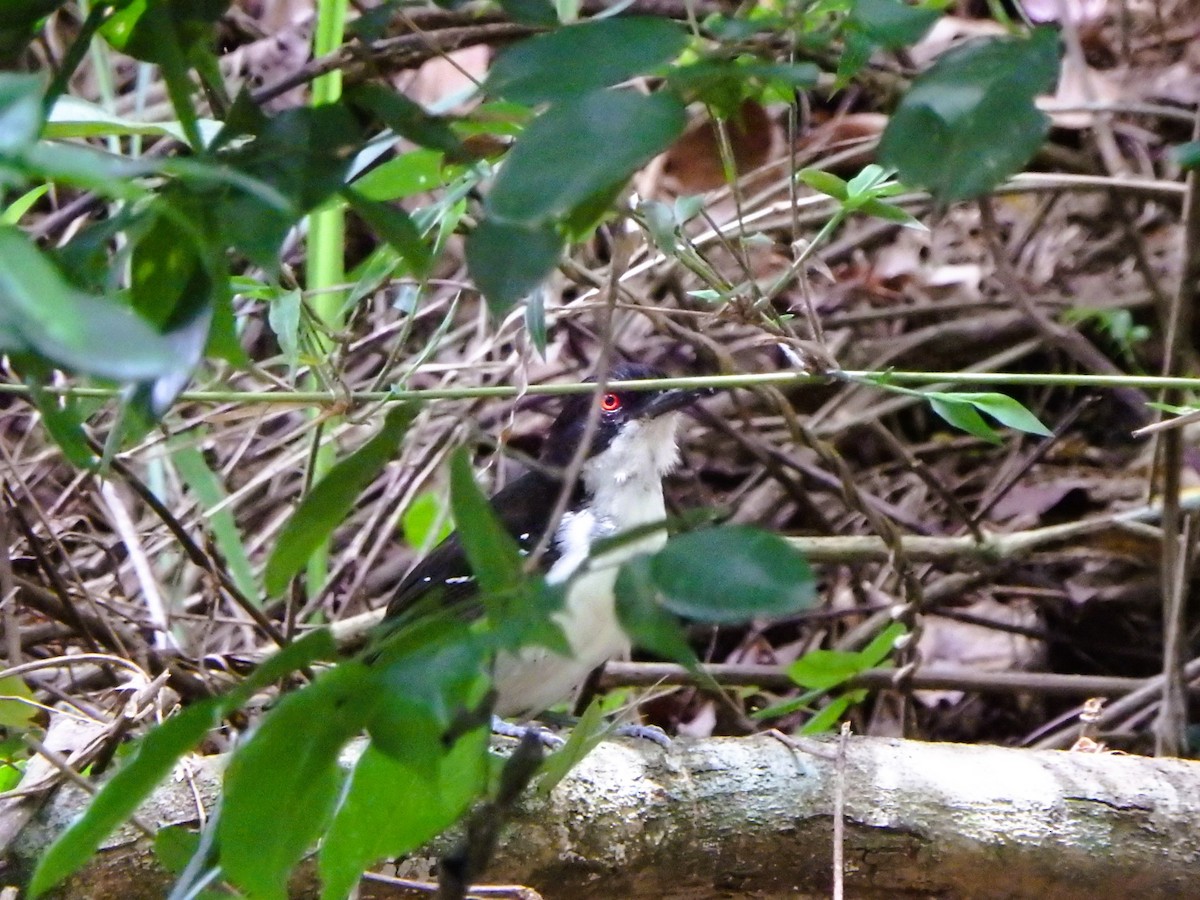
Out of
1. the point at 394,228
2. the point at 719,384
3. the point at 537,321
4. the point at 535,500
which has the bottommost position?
the point at 535,500

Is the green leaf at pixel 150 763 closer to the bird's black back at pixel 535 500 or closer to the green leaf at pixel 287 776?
the green leaf at pixel 287 776

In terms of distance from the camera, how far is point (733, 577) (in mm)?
816

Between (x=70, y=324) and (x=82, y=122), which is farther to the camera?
(x=82, y=122)

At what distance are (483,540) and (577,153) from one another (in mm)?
277

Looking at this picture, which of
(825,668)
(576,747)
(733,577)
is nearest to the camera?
(733,577)

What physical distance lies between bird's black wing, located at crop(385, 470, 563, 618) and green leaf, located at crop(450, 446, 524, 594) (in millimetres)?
2204

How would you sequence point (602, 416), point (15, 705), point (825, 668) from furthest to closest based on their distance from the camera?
point (602, 416)
point (825, 668)
point (15, 705)

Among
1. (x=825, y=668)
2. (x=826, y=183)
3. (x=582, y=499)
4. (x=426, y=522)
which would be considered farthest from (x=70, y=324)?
(x=426, y=522)

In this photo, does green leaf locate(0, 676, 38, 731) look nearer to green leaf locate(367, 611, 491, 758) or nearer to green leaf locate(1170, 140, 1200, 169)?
green leaf locate(367, 611, 491, 758)

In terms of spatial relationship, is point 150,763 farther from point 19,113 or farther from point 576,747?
point 576,747

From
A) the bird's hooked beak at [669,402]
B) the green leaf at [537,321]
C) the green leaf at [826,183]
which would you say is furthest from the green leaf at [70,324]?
the bird's hooked beak at [669,402]

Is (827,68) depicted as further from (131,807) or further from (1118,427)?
(131,807)

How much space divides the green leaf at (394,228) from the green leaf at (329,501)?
132 millimetres

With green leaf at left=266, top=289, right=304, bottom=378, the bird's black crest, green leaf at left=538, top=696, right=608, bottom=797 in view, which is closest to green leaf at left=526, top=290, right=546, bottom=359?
green leaf at left=266, top=289, right=304, bottom=378
